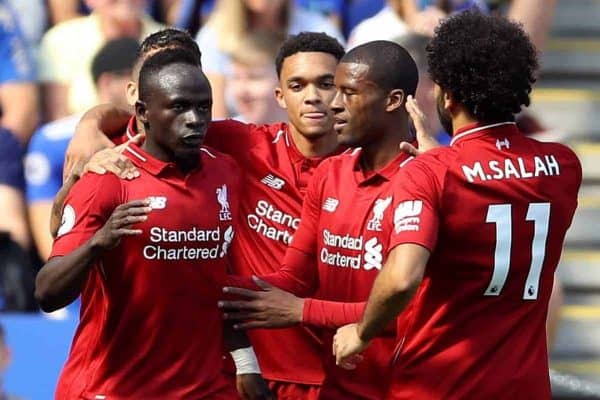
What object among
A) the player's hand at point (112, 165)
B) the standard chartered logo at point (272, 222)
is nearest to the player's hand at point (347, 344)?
the player's hand at point (112, 165)

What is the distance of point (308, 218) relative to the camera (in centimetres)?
607

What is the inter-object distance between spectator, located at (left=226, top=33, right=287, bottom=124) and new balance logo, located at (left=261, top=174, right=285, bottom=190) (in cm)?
248

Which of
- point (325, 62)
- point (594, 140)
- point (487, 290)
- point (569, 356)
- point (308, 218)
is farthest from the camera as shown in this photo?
point (594, 140)

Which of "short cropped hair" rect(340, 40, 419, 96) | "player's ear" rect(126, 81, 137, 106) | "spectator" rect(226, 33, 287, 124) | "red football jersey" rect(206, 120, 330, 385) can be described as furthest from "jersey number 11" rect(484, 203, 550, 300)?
"spectator" rect(226, 33, 287, 124)

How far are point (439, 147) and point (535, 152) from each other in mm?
318

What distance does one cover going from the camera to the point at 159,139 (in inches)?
222

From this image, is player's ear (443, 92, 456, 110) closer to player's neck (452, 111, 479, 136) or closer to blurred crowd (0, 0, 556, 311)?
player's neck (452, 111, 479, 136)

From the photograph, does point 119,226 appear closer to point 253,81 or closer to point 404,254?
point 404,254

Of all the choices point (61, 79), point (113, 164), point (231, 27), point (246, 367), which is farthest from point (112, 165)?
point (231, 27)

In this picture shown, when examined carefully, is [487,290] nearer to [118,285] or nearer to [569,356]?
[118,285]

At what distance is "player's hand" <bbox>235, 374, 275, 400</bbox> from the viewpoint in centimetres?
597

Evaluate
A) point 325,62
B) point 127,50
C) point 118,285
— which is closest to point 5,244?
point 127,50

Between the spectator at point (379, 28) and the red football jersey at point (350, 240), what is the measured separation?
333 cm

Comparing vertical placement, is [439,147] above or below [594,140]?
below
